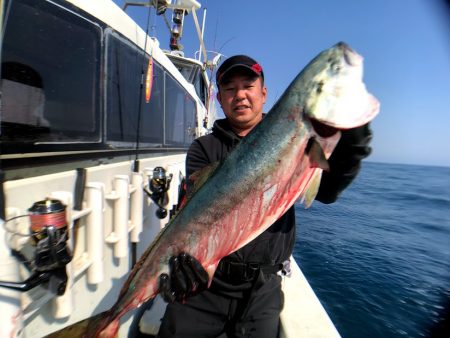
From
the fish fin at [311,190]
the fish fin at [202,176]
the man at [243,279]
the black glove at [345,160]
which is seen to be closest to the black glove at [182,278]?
the man at [243,279]

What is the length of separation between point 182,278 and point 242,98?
1553mm

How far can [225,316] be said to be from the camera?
2.33m

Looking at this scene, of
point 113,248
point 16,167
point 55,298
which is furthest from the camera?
point 113,248

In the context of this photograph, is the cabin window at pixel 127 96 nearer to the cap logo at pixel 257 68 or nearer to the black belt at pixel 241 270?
the cap logo at pixel 257 68

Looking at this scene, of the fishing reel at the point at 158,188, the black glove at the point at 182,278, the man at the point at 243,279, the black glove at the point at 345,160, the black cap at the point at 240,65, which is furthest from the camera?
the fishing reel at the point at 158,188

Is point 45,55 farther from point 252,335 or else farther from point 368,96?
point 252,335

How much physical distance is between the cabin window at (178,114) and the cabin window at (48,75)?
2.54m

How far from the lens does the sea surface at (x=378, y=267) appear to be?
18.1 ft

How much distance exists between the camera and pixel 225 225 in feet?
6.07

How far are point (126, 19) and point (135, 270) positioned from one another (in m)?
2.56

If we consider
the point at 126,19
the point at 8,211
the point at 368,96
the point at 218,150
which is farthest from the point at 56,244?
the point at 126,19

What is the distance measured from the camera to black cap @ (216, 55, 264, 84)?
243 centimetres

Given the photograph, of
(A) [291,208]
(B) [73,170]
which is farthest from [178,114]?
(A) [291,208]

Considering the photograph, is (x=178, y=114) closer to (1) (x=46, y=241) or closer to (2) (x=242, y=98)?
(2) (x=242, y=98)
